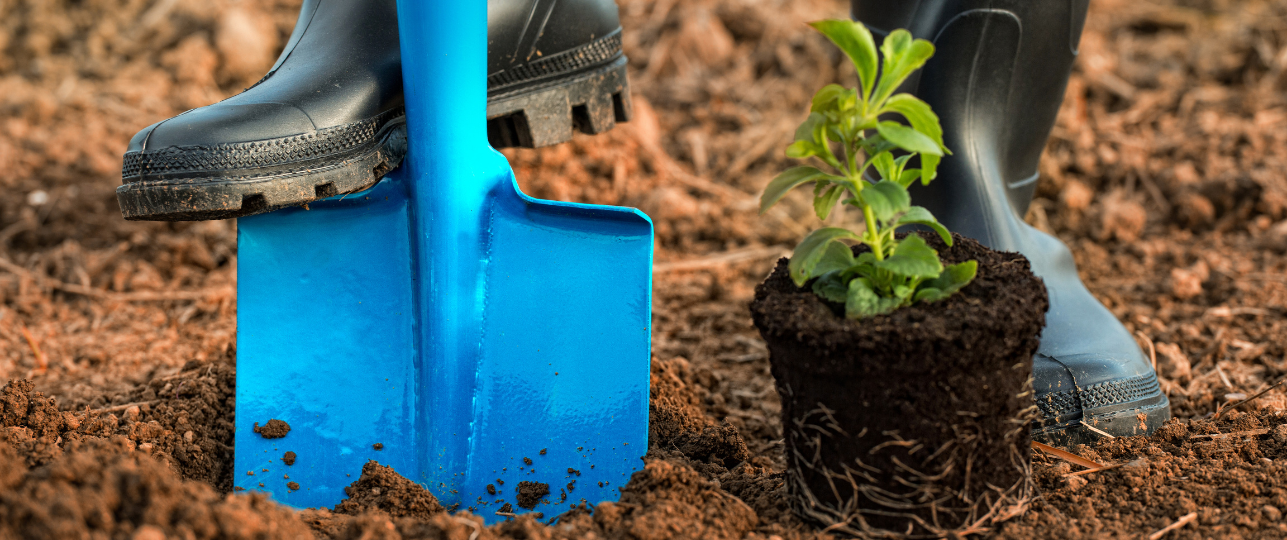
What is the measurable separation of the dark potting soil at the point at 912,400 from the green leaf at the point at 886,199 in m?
0.11

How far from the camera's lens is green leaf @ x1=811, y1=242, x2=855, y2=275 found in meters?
0.98

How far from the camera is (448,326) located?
4.29 ft

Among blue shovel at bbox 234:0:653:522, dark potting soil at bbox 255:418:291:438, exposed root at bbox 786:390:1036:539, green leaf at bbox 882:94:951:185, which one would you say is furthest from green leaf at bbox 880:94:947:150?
dark potting soil at bbox 255:418:291:438

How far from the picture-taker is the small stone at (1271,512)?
1.03 metres

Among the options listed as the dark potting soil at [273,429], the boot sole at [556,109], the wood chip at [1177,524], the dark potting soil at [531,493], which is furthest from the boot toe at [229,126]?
the wood chip at [1177,524]

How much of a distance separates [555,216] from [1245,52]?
8.87 ft

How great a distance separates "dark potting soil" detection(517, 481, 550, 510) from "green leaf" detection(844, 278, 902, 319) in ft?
1.75

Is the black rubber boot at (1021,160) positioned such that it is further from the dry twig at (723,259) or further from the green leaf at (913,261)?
the dry twig at (723,259)

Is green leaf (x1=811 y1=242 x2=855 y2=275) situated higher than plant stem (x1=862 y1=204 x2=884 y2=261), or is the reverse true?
plant stem (x1=862 y1=204 x2=884 y2=261)

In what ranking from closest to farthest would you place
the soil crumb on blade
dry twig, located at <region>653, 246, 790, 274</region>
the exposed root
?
the exposed root < the soil crumb on blade < dry twig, located at <region>653, 246, 790, 274</region>

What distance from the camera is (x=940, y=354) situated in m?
0.91

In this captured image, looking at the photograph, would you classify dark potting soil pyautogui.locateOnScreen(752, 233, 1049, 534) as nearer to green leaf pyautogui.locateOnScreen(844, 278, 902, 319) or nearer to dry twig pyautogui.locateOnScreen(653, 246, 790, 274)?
green leaf pyautogui.locateOnScreen(844, 278, 902, 319)

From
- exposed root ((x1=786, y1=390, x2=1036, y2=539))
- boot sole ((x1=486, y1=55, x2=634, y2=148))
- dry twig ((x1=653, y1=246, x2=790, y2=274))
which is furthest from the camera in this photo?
dry twig ((x1=653, y1=246, x2=790, y2=274))

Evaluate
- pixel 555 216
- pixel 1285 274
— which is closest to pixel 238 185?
pixel 555 216
